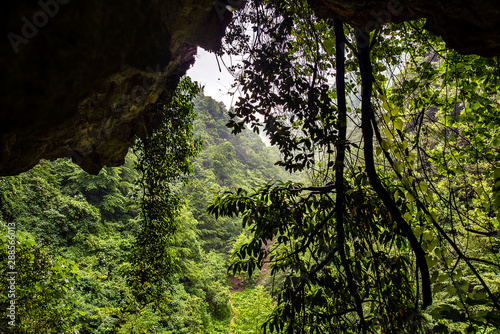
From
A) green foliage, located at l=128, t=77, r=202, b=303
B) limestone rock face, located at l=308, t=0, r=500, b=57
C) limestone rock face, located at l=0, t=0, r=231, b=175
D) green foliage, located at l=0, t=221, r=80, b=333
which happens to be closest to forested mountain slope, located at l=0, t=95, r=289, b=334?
green foliage, located at l=0, t=221, r=80, b=333

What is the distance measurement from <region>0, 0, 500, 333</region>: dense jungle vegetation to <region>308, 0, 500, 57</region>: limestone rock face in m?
0.10

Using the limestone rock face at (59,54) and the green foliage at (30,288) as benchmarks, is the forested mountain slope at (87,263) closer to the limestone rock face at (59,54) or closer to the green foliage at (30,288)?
the green foliage at (30,288)

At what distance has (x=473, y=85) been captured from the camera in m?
1.99

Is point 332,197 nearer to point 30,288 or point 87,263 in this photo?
point 30,288

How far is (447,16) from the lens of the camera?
3.64 feet

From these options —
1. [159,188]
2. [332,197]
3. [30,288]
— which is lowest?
[30,288]

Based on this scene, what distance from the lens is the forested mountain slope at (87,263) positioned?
2760 mm

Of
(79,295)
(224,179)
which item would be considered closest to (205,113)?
(224,179)

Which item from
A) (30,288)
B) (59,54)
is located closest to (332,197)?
(59,54)

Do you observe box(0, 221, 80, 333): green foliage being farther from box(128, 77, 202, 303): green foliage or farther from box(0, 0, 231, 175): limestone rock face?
box(0, 0, 231, 175): limestone rock face

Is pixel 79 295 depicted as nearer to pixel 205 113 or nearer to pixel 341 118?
pixel 341 118

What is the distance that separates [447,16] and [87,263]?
10.9m

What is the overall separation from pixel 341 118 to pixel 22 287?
4274 millimetres

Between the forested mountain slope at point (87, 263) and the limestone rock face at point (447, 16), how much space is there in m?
1.16
